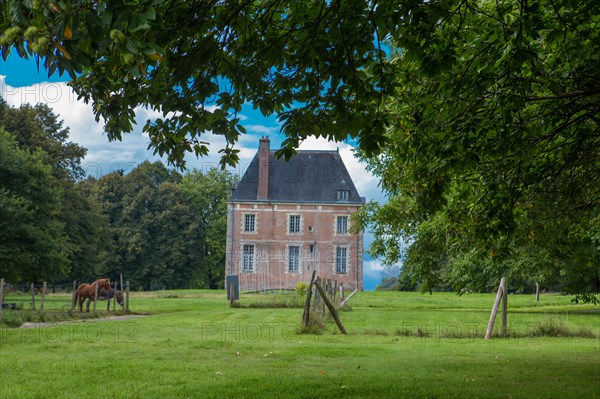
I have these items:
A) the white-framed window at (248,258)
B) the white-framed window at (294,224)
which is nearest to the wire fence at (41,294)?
the white-framed window at (248,258)

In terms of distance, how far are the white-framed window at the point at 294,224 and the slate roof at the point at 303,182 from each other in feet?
5.29

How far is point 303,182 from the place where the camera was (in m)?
59.6

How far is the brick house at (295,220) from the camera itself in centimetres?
5909

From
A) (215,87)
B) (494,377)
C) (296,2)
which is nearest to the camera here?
(215,87)

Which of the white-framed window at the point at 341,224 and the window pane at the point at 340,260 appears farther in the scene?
the white-framed window at the point at 341,224

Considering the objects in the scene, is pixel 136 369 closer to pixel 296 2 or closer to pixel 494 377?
pixel 494 377

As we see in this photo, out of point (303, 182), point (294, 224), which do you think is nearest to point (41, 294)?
point (294, 224)

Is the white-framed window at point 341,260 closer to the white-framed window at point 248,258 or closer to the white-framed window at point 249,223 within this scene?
Answer: the white-framed window at point 248,258

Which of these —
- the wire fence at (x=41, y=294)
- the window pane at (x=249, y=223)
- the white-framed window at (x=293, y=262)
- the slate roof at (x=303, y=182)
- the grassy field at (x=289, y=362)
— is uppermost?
the slate roof at (x=303, y=182)

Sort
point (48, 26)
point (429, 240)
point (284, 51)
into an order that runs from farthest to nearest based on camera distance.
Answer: point (429, 240) → point (284, 51) → point (48, 26)

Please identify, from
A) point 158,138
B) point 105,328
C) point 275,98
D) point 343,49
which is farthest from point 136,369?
point 105,328

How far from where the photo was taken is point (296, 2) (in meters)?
6.45

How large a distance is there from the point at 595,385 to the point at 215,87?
7.74m

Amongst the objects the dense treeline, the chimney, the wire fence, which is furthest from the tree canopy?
the chimney
